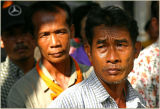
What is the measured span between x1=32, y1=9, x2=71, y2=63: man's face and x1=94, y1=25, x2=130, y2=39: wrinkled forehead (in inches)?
30.7

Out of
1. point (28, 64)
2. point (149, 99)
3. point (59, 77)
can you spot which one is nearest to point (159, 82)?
point (149, 99)

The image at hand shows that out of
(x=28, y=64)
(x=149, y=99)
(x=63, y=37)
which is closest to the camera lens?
(x=63, y=37)

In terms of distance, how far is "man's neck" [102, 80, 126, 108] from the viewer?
2.00 meters

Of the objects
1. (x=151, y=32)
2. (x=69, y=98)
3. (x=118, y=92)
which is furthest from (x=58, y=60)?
(x=151, y=32)

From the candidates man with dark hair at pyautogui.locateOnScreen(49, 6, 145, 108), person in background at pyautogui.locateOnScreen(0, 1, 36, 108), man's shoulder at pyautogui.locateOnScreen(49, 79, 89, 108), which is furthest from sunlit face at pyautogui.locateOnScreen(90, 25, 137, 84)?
person in background at pyautogui.locateOnScreen(0, 1, 36, 108)

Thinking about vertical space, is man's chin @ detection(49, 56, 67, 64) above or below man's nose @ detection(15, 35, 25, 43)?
below

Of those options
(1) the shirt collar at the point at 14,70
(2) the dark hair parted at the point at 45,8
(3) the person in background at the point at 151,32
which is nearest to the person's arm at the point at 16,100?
(2) the dark hair parted at the point at 45,8

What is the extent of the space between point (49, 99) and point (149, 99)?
110cm

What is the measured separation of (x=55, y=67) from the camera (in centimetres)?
287

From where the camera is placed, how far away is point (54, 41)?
8.82 feet

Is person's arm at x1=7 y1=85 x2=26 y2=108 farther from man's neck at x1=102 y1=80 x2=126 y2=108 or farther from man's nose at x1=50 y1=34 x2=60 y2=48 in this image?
man's neck at x1=102 y1=80 x2=126 y2=108

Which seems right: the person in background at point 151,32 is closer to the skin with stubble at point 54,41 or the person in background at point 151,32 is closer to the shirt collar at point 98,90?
the skin with stubble at point 54,41

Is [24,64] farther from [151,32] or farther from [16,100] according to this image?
[151,32]

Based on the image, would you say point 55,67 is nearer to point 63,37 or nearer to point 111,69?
point 63,37
